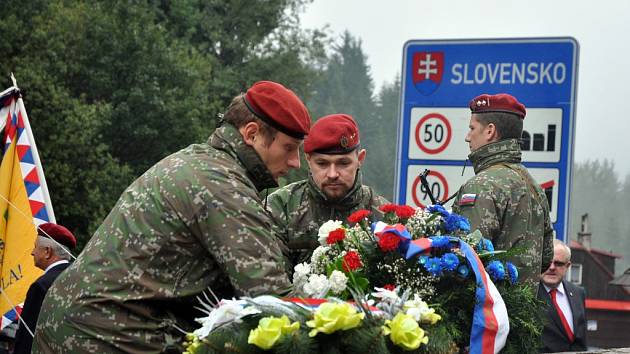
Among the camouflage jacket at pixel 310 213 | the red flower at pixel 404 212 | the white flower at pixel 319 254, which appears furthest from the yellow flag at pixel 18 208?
the red flower at pixel 404 212

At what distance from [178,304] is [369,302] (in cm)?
74

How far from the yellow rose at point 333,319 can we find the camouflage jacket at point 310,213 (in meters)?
2.45

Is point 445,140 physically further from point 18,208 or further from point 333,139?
point 18,208

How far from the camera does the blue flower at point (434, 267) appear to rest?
439 cm

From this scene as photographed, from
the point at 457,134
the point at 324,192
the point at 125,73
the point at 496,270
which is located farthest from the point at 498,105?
the point at 125,73

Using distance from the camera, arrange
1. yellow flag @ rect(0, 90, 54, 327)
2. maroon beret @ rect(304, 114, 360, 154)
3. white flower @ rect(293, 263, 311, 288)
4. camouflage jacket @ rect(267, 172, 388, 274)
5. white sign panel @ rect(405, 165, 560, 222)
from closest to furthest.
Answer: white flower @ rect(293, 263, 311, 288), maroon beret @ rect(304, 114, 360, 154), camouflage jacket @ rect(267, 172, 388, 274), white sign panel @ rect(405, 165, 560, 222), yellow flag @ rect(0, 90, 54, 327)

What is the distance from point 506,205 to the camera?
20.8 feet

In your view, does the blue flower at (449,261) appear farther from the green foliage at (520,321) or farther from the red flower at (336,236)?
the red flower at (336,236)

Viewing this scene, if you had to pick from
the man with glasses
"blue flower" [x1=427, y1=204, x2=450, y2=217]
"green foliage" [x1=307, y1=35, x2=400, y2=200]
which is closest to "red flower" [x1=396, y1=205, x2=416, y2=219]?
"blue flower" [x1=427, y1=204, x2=450, y2=217]

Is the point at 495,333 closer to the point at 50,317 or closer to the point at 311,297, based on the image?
the point at 311,297

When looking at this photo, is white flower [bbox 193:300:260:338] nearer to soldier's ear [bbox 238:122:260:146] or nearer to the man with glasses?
soldier's ear [bbox 238:122:260:146]

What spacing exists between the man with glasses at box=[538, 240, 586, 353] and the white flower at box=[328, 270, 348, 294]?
5.97 meters

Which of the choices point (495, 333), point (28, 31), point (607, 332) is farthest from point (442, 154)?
point (607, 332)

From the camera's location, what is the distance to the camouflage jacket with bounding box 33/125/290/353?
A: 4.05 metres
